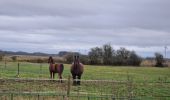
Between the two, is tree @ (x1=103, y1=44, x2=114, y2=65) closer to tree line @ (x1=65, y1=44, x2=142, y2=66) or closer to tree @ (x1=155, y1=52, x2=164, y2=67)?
tree line @ (x1=65, y1=44, x2=142, y2=66)

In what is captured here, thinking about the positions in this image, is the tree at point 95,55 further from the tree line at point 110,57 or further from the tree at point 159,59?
the tree at point 159,59

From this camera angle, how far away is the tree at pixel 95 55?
3353 inches

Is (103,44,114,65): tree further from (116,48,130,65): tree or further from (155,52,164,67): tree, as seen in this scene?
(155,52,164,67): tree

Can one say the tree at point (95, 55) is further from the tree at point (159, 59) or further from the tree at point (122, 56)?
the tree at point (159, 59)

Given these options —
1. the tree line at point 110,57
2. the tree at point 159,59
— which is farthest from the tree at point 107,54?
the tree at point 159,59

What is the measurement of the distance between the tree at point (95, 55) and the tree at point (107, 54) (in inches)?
38.4

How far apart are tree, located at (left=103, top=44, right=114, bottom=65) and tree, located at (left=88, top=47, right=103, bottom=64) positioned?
97 centimetres

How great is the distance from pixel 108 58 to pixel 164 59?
12.4 metres

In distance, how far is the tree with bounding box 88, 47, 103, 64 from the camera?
8516cm

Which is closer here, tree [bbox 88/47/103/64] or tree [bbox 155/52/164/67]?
tree [bbox 88/47/103/64]

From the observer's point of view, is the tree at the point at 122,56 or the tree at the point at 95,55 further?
the tree at the point at 122,56

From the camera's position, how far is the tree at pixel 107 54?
8840 centimetres

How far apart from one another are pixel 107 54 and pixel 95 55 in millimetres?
5413

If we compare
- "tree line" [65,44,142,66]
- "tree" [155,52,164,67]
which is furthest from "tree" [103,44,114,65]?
"tree" [155,52,164,67]
